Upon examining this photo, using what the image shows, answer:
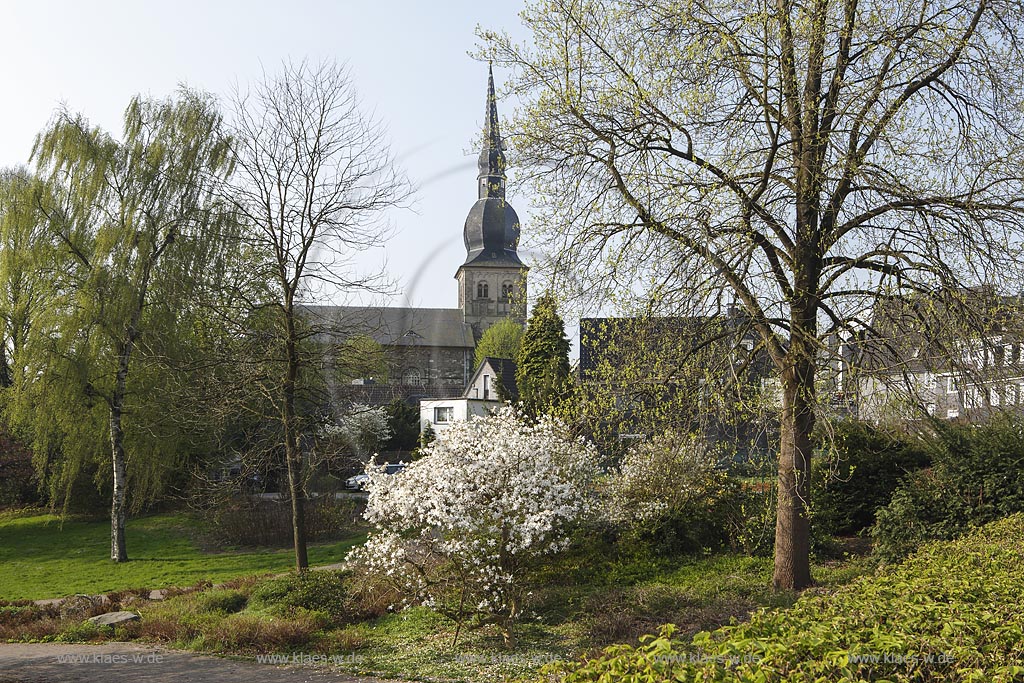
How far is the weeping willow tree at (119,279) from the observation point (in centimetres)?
1822

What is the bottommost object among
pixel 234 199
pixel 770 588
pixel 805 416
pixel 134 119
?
pixel 770 588

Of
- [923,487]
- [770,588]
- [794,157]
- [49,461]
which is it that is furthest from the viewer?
[49,461]

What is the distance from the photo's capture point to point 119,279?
1819 cm

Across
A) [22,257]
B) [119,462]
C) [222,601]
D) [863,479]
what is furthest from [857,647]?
[22,257]

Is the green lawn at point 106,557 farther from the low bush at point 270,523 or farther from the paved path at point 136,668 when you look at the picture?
the paved path at point 136,668

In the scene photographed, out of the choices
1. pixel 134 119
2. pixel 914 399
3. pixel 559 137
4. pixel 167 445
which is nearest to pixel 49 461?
pixel 167 445

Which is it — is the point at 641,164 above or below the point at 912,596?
above

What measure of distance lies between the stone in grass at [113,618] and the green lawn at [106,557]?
3.86 meters

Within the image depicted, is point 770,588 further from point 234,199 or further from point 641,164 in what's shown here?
point 234,199

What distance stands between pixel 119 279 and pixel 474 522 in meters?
13.0

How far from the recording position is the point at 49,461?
20.9m

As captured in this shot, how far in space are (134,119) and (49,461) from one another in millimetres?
9233

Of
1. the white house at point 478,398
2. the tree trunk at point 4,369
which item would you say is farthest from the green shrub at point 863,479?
the white house at point 478,398

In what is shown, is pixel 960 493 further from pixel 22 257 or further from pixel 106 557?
pixel 22 257
